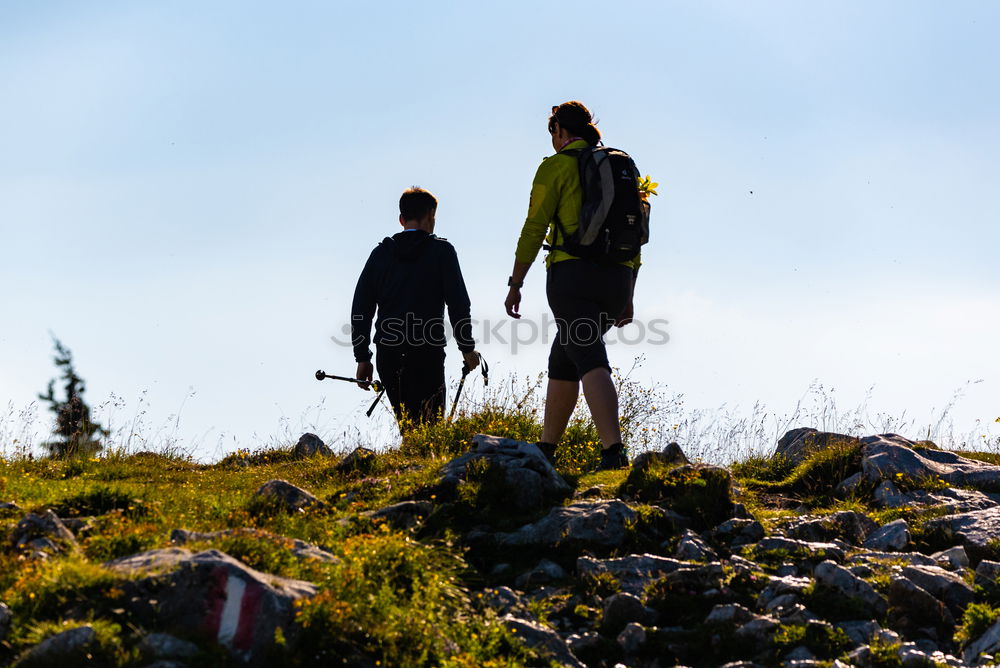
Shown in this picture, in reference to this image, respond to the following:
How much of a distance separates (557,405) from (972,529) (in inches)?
122

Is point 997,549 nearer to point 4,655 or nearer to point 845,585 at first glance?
point 845,585

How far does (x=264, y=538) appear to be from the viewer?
4.70 metres

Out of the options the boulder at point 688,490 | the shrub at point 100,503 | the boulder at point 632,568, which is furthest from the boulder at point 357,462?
the boulder at point 632,568

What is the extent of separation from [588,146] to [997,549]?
12.9 ft

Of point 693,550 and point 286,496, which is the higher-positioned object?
point 286,496

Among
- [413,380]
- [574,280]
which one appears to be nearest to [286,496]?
[574,280]

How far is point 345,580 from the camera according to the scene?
424cm

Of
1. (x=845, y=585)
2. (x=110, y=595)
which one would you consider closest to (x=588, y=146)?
(x=845, y=585)

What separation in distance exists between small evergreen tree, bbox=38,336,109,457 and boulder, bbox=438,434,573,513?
4.39m

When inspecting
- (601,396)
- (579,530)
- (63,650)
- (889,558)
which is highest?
(601,396)

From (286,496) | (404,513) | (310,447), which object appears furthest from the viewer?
(310,447)

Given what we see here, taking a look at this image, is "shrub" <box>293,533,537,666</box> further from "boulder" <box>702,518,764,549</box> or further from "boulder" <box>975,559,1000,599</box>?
"boulder" <box>975,559,1000,599</box>

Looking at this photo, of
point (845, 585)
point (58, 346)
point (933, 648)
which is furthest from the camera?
point (58, 346)

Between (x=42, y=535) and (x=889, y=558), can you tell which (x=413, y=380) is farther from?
(x=889, y=558)
